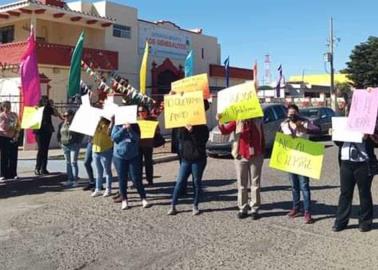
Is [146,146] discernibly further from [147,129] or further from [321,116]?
[321,116]

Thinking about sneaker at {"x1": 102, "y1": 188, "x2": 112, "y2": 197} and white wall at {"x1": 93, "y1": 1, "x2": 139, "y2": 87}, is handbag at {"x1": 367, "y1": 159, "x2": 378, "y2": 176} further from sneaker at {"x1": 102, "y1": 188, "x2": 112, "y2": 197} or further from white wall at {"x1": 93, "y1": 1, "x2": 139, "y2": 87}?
white wall at {"x1": 93, "y1": 1, "x2": 139, "y2": 87}

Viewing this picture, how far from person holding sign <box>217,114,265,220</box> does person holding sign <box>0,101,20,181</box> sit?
582 centimetres

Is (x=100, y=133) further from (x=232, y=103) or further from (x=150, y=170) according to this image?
(x=232, y=103)

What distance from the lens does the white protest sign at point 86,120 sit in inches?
414

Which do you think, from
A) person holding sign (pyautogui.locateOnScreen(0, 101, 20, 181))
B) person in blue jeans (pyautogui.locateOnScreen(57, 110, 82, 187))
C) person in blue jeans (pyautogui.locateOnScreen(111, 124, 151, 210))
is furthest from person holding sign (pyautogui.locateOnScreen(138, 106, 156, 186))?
person holding sign (pyautogui.locateOnScreen(0, 101, 20, 181))

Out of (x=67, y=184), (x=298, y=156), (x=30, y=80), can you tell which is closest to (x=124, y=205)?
(x=298, y=156)

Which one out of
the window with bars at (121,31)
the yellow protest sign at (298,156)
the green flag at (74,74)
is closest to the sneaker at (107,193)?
the yellow protest sign at (298,156)

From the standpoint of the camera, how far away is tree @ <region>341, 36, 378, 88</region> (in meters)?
49.1

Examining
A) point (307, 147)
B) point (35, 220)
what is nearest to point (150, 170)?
point (35, 220)

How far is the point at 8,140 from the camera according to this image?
12539 millimetres

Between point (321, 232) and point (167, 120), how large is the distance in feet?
9.43

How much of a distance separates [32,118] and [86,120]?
124 inches

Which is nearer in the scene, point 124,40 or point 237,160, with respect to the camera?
point 237,160

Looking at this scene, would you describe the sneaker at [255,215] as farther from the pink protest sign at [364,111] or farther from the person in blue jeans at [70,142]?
the person in blue jeans at [70,142]
